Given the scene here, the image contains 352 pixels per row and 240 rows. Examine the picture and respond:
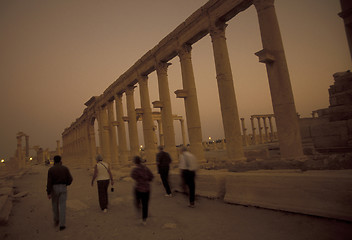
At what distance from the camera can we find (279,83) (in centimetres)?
885

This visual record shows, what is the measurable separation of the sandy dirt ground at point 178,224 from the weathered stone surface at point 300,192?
0.58ft

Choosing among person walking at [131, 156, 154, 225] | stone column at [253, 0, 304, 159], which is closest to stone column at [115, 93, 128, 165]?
stone column at [253, 0, 304, 159]

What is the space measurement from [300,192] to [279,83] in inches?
210

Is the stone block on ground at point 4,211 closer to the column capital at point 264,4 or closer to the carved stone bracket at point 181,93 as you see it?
the carved stone bracket at point 181,93

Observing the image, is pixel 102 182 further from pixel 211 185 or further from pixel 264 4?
pixel 264 4

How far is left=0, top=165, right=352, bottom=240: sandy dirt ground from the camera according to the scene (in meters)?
4.04

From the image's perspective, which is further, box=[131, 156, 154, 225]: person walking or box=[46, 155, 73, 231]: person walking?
box=[46, 155, 73, 231]: person walking

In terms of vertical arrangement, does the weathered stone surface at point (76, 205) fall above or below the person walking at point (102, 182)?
below

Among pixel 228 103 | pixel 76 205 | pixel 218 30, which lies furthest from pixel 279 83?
pixel 76 205

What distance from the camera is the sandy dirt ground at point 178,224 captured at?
13.3 feet

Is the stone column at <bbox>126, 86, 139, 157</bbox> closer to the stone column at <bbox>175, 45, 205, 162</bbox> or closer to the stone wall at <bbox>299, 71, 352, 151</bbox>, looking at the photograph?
the stone column at <bbox>175, 45, 205, 162</bbox>

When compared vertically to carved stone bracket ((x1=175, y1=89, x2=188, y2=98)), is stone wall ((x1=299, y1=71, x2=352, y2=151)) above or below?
below

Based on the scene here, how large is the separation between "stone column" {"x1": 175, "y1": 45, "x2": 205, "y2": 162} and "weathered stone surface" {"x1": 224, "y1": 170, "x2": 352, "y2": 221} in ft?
21.3

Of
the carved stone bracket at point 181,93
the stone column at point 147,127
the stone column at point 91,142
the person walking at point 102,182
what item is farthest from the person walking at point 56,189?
the stone column at point 91,142
